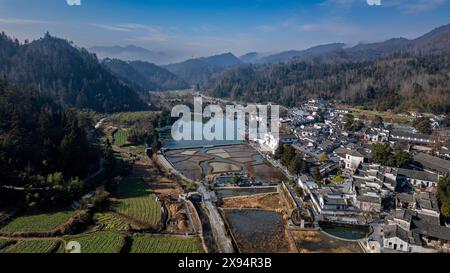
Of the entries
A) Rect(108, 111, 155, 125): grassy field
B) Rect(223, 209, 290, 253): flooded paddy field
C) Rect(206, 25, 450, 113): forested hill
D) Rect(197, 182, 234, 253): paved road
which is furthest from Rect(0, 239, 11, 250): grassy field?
Rect(206, 25, 450, 113): forested hill

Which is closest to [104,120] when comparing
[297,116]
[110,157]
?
[110,157]

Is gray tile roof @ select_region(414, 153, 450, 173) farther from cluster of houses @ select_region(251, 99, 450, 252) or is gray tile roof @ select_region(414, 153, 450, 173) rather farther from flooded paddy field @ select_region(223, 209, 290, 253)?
flooded paddy field @ select_region(223, 209, 290, 253)

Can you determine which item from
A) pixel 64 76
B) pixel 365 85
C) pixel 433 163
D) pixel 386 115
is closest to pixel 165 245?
pixel 433 163

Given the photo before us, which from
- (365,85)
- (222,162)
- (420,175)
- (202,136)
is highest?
(365,85)

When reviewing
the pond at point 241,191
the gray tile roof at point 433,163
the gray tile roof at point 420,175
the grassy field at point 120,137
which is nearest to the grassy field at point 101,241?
the pond at point 241,191

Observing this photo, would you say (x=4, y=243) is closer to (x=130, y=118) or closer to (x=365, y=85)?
(x=130, y=118)

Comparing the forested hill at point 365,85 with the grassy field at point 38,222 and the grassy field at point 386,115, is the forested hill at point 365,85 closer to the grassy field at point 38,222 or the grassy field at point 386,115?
the grassy field at point 386,115

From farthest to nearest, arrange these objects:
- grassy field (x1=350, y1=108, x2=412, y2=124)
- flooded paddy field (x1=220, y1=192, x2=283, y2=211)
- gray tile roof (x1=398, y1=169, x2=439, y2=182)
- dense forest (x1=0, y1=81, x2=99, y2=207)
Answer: grassy field (x1=350, y1=108, x2=412, y2=124) → gray tile roof (x1=398, y1=169, x2=439, y2=182) → flooded paddy field (x1=220, y1=192, x2=283, y2=211) → dense forest (x1=0, y1=81, x2=99, y2=207)
